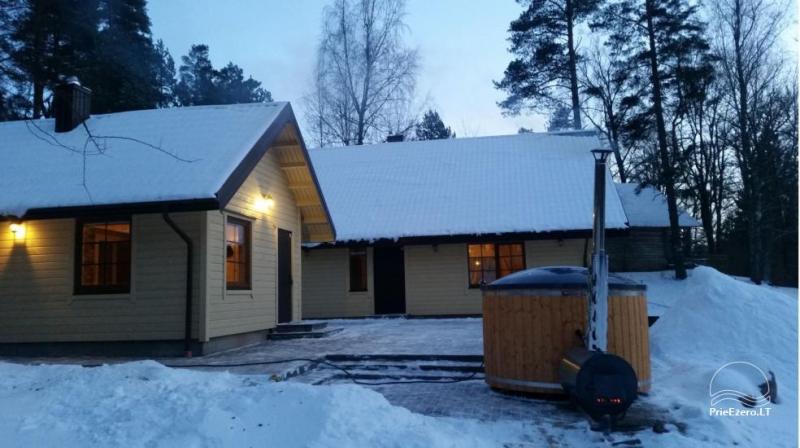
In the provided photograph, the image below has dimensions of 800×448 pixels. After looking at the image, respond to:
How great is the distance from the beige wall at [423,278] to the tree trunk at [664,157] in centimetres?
699

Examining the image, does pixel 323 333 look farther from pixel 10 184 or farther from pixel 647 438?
pixel 647 438

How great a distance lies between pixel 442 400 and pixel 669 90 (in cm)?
2028

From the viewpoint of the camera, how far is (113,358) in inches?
383

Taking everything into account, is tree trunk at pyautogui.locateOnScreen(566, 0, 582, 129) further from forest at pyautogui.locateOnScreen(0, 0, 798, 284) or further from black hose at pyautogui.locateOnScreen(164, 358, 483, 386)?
black hose at pyautogui.locateOnScreen(164, 358, 483, 386)

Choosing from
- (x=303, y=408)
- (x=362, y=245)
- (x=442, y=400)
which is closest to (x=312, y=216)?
(x=362, y=245)

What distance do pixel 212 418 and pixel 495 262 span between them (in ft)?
41.9

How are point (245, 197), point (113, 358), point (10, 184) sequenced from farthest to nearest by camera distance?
point (245, 197) → point (10, 184) → point (113, 358)

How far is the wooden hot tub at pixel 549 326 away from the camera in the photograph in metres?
6.71

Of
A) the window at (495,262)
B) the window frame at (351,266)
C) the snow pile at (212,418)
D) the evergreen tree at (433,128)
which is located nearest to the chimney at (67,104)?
the snow pile at (212,418)

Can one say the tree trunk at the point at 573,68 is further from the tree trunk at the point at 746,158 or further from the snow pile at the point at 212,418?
the snow pile at the point at 212,418

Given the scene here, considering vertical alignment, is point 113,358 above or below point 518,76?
below

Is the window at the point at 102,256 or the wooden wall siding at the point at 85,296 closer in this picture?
the wooden wall siding at the point at 85,296

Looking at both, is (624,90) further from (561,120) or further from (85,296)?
(85,296)

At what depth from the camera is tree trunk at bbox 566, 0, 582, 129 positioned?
89.5 ft
